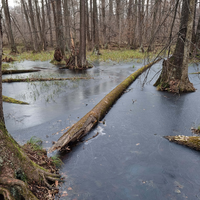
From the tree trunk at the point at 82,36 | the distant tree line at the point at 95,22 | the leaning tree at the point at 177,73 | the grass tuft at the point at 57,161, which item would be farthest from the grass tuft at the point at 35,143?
the tree trunk at the point at 82,36

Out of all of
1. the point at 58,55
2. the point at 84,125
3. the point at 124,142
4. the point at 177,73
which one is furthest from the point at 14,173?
the point at 58,55

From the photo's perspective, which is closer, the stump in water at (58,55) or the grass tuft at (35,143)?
the grass tuft at (35,143)

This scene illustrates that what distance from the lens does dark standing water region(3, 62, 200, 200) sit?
3662mm

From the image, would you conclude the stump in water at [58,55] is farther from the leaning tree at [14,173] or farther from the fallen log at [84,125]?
the leaning tree at [14,173]

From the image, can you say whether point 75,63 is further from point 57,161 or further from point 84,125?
point 57,161

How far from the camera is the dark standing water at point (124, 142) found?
366 centimetres

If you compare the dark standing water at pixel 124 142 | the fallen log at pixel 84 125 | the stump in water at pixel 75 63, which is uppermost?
the stump in water at pixel 75 63

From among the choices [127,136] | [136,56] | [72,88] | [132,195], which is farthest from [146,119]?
[136,56]

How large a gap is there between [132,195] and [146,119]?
148 inches

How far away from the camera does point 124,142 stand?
5.32 m

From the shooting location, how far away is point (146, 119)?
22.6ft

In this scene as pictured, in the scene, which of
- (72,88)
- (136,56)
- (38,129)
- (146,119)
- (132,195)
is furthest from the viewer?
(136,56)

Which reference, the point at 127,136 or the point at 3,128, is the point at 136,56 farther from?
the point at 3,128

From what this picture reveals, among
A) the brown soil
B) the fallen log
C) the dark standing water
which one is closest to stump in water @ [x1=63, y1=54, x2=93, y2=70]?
the dark standing water
